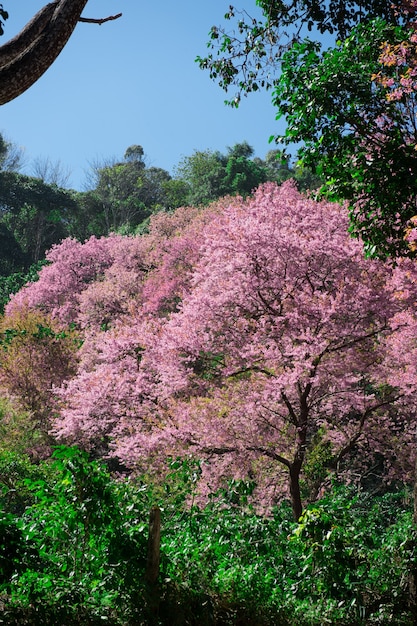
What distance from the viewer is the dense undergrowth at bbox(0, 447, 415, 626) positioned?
4.23 meters

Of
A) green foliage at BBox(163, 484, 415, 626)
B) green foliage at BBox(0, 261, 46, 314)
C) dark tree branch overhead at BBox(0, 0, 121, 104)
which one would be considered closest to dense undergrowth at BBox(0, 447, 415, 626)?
green foliage at BBox(163, 484, 415, 626)

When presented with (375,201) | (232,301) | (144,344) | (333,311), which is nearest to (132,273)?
(144,344)

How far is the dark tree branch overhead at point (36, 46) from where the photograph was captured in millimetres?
5027

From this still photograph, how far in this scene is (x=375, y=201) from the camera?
8.04 metres

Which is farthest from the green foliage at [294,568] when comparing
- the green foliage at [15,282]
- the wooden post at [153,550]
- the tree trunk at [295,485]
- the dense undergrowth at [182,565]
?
the green foliage at [15,282]

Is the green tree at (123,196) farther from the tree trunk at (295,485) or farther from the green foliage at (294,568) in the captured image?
the green foliage at (294,568)

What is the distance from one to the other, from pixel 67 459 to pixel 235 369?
7.14 meters

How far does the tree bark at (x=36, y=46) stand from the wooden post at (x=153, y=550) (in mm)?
3378

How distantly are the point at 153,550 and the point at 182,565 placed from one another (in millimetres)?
411

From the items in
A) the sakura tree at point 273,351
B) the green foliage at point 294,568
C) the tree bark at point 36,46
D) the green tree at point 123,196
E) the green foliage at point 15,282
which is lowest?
the green foliage at point 294,568

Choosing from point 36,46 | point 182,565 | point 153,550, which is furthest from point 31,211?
point 153,550

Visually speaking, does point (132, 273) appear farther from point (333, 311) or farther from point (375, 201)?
point (375, 201)

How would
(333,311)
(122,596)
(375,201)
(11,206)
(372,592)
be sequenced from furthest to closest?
(11,206)
(333,311)
(375,201)
(372,592)
(122,596)

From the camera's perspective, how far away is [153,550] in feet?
14.3
